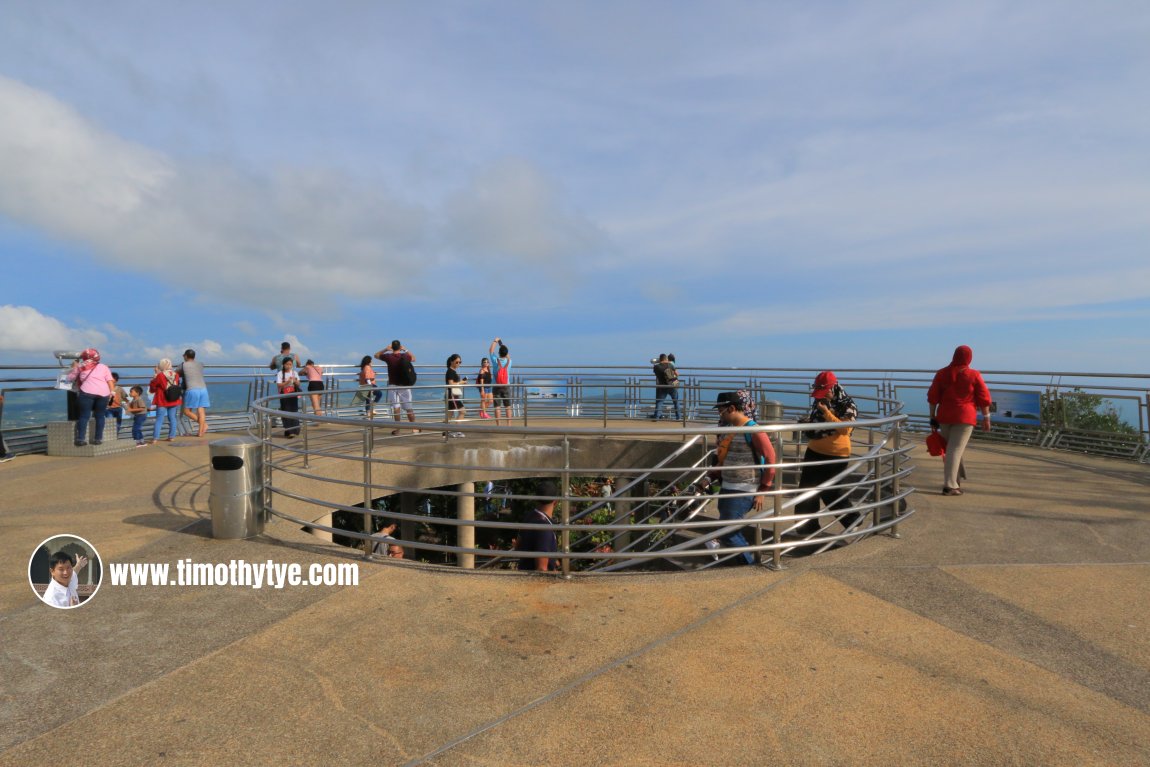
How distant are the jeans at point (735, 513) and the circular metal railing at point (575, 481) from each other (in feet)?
0.15

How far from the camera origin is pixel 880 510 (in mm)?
6898

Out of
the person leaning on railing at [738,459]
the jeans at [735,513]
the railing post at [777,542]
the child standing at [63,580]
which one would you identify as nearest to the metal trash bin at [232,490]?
the child standing at [63,580]

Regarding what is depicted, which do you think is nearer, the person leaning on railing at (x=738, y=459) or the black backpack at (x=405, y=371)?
the person leaning on railing at (x=738, y=459)

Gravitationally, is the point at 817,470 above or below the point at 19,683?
above

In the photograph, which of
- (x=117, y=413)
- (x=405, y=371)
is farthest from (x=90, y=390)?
(x=405, y=371)

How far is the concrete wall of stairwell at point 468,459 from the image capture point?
9.68 meters

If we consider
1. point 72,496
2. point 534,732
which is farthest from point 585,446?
point 534,732

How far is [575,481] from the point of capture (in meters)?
18.8

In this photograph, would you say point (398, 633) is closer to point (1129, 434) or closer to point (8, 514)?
point (8, 514)

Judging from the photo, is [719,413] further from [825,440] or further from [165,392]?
[165,392]

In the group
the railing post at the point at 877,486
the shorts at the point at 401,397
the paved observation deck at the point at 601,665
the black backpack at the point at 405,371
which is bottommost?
the paved observation deck at the point at 601,665

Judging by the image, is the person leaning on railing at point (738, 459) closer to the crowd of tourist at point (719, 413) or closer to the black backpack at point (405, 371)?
the crowd of tourist at point (719, 413)

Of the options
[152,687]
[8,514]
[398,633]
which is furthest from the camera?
[8,514]

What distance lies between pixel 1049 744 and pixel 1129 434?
11718mm
